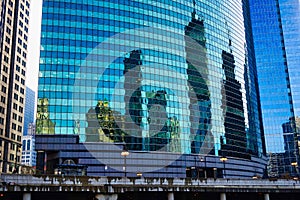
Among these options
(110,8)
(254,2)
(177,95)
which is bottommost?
(177,95)

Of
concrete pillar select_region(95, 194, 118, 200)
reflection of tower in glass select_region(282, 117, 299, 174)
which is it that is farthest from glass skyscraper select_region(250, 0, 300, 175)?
concrete pillar select_region(95, 194, 118, 200)

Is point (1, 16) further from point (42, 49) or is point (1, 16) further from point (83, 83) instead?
point (83, 83)

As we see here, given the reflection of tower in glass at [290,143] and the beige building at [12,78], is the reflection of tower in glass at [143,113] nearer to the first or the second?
the beige building at [12,78]

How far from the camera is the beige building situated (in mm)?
130750

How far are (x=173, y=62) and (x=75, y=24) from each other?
31.5m

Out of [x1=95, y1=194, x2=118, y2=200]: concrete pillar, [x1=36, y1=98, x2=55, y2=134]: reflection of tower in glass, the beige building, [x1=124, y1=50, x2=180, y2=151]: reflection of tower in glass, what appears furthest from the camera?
the beige building

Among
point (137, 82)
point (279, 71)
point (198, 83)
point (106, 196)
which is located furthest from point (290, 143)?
point (106, 196)

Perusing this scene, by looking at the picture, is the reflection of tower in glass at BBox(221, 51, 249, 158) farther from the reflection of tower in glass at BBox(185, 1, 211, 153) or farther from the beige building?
the beige building

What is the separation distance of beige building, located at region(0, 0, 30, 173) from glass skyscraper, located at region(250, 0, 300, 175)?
110878mm

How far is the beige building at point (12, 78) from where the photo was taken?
13075cm

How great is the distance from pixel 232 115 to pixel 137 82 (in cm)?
4545

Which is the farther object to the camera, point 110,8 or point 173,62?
point 173,62

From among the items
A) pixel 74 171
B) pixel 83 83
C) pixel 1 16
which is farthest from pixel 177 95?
pixel 1 16

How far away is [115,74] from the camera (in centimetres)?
9644
